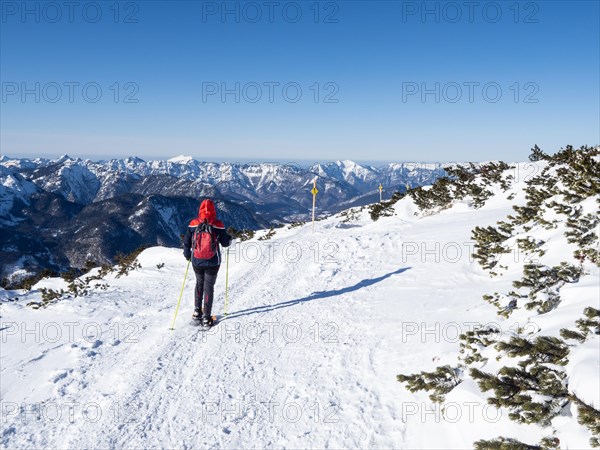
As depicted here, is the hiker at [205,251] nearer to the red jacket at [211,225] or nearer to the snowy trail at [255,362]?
the red jacket at [211,225]

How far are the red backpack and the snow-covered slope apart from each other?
1.84m

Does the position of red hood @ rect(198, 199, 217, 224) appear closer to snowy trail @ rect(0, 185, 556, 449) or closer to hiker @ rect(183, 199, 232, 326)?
hiker @ rect(183, 199, 232, 326)

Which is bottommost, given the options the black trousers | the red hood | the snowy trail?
the snowy trail

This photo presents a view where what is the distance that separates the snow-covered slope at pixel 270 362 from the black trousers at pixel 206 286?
2.09 ft

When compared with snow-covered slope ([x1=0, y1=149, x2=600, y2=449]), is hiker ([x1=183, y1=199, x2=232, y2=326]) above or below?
above

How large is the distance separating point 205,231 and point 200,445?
16.1ft

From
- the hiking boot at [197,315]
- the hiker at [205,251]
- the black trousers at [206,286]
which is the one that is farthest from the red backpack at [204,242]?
the hiking boot at [197,315]

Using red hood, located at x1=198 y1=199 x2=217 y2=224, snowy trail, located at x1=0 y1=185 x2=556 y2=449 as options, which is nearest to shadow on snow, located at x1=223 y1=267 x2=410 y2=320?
snowy trail, located at x1=0 y1=185 x2=556 y2=449

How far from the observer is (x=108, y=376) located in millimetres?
6695

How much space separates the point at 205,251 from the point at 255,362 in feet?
9.88

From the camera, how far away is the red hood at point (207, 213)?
879 cm

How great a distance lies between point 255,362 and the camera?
7070 mm

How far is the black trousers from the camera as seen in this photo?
890 centimetres

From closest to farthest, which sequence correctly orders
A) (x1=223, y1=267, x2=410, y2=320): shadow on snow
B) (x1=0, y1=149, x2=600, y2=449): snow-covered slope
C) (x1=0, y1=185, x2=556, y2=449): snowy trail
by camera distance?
(x1=0, y1=149, x2=600, y2=449): snow-covered slope < (x1=0, y1=185, x2=556, y2=449): snowy trail < (x1=223, y1=267, x2=410, y2=320): shadow on snow
